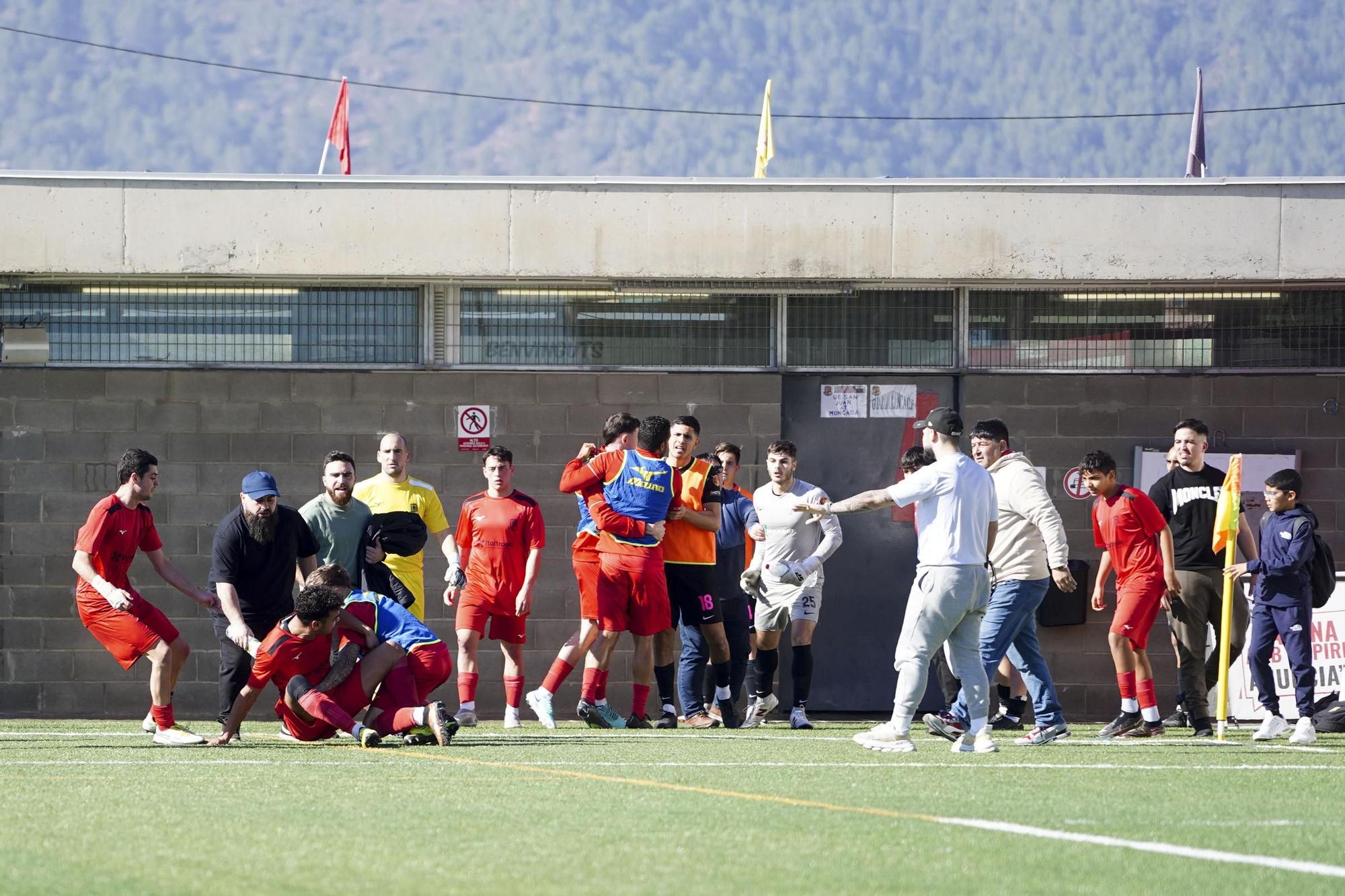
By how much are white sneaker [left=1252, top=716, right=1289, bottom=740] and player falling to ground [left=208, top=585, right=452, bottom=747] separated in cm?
517

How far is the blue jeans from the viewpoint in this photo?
10.6m

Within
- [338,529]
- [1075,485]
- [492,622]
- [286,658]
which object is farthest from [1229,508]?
[286,658]

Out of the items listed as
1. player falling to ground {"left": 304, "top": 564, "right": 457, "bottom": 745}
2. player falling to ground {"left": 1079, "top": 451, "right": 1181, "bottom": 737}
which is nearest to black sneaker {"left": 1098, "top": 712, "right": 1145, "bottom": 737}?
player falling to ground {"left": 1079, "top": 451, "right": 1181, "bottom": 737}

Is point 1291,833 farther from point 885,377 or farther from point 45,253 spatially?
point 45,253

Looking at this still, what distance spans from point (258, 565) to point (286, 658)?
4.22ft

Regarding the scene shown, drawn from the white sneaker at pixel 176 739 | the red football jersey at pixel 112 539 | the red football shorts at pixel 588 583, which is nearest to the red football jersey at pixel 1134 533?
the red football shorts at pixel 588 583

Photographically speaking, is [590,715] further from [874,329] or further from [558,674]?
[874,329]

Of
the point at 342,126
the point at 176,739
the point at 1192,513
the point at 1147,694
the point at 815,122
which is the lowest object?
the point at 176,739

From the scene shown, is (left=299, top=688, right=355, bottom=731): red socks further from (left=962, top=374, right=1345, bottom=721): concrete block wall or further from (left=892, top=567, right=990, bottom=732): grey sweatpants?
(left=962, top=374, right=1345, bottom=721): concrete block wall

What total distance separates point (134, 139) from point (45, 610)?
186 metres

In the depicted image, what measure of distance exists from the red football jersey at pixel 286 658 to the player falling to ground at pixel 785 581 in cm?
376

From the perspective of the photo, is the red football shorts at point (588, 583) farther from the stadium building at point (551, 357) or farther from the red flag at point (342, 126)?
the red flag at point (342, 126)

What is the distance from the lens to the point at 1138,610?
37.2 feet

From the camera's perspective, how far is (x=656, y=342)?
46.3ft
